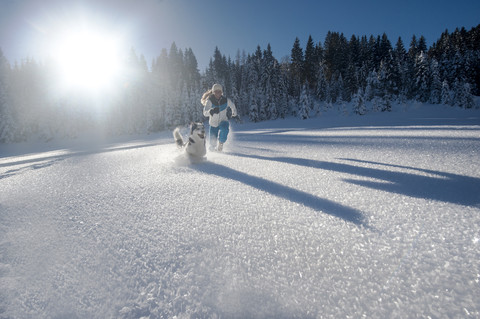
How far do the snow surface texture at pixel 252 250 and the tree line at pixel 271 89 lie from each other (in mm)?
39019

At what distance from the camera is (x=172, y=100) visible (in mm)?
48656

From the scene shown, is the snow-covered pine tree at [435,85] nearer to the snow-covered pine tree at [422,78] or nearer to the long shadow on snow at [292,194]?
the snow-covered pine tree at [422,78]

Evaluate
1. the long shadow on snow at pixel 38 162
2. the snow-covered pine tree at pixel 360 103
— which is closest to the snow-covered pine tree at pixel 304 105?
the snow-covered pine tree at pixel 360 103

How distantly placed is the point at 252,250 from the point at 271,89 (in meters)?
45.9

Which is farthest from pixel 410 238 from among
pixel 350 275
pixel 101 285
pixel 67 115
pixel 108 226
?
pixel 67 115

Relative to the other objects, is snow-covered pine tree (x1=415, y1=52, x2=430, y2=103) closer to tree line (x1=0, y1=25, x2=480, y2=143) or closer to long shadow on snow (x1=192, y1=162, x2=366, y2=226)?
tree line (x1=0, y1=25, x2=480, y2=143)

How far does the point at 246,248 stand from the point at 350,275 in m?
0.50

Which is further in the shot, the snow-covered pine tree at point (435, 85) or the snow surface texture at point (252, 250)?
the snow-covered pine tree at point (435, 85)

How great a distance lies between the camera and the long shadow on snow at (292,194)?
151 centimetres

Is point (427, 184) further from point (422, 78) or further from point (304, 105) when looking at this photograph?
point (422, 78)

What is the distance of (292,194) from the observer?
6.68ft

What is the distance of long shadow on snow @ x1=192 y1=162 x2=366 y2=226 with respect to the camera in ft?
4.97

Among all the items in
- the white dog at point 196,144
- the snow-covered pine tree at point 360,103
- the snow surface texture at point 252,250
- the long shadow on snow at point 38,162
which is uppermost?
the snow-covered pine tree at point 360,103

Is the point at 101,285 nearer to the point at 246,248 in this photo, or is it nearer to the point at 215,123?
the point at 246,248
